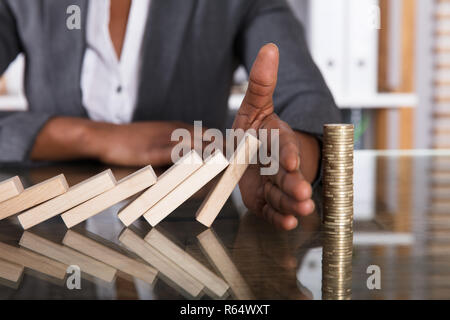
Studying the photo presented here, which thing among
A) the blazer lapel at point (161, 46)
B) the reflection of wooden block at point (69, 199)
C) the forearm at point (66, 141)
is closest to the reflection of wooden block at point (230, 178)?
the reflection of wooden block at point (69, 199)

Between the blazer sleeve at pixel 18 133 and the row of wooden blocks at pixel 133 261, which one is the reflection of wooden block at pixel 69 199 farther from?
the blazer sleeve at pixel 18 133

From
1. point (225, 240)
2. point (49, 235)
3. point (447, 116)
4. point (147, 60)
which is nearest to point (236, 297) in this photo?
point (225, 240)

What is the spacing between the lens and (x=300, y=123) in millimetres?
967

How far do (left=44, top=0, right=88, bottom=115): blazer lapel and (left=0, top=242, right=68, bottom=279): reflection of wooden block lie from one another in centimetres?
96

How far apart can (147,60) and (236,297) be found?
3.72 feet

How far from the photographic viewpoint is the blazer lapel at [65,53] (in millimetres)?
1396

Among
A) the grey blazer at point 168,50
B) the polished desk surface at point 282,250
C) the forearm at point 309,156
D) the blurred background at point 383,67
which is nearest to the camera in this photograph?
the polished desk surface at point 282,250

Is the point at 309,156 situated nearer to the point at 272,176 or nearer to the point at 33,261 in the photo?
the point at 272,176

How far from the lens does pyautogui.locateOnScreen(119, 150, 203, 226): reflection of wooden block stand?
583 millimetres

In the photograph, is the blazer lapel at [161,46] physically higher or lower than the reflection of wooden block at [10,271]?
higher

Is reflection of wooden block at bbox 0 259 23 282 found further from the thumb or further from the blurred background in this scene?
the blurred background

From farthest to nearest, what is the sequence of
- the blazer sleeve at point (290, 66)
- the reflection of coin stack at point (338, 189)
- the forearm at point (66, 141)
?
the forearm at point (66, 141), the blazer sleeve at point (290, 66), the reflection of coin stack at point (338, 189)

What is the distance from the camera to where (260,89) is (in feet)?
2.03
